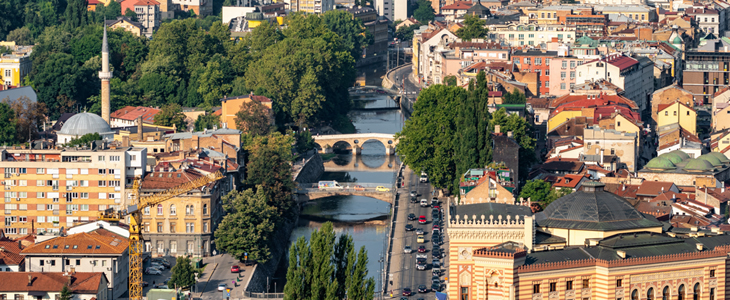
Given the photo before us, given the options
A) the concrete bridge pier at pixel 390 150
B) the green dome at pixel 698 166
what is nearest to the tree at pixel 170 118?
the concrete bridge pier at pixel 390 150

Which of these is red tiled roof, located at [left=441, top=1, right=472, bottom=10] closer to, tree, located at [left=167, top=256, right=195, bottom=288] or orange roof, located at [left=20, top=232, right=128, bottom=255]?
orange roof, located at [left=20, top=232, right=128, bottom=255]

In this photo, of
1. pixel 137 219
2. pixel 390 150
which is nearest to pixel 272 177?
pixel 137 219

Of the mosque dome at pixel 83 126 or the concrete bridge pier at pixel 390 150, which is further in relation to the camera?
the concrete bridge pier at pixel 390 150

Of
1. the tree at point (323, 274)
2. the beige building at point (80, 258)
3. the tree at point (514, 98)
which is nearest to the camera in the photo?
the tree at point (323, 274)

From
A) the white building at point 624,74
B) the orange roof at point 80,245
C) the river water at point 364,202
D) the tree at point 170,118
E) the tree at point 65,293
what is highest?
the white building at point 624,74

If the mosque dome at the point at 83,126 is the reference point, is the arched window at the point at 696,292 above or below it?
below

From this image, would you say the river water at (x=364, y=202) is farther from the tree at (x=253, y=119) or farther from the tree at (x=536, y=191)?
the tree at (x=536, y=191)

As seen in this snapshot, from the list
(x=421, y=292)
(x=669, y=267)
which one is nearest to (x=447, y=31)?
Result: (x=421, y=292)

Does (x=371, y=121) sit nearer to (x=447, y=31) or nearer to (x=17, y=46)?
(x=447, y=31)

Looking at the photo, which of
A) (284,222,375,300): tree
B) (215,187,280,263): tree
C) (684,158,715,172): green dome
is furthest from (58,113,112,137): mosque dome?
(284,222,375,300): tree
